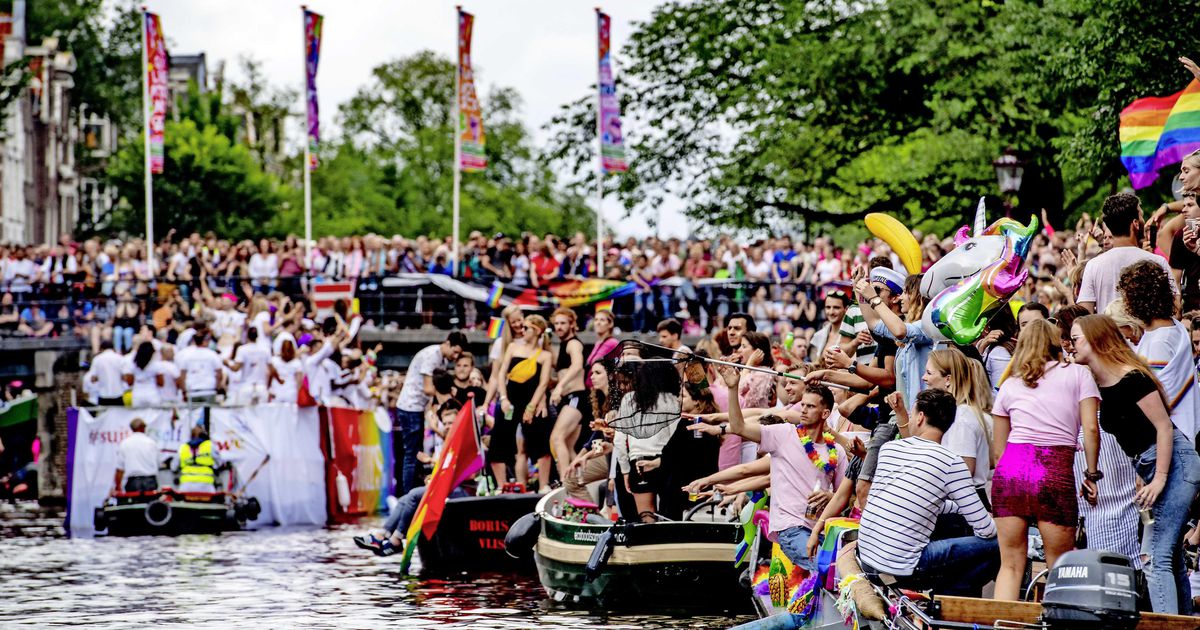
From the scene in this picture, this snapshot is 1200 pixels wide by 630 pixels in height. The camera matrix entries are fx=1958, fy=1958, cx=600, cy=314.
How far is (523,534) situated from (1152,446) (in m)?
9.21

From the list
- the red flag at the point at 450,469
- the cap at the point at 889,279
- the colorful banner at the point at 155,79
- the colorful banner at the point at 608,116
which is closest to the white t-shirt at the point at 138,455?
the red flag at the point at 450,469

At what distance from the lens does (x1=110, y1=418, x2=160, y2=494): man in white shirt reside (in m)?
25.8

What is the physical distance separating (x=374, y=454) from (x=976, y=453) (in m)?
18.6

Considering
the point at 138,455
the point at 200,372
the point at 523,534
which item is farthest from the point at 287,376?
the point at 523,534

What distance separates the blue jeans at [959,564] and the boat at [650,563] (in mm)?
4770

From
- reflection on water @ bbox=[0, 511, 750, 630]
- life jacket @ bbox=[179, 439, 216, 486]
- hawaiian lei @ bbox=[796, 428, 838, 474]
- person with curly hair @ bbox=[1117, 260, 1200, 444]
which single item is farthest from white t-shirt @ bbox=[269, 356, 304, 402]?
person with curly hair @ bbox=[1117, 260, 1200, 444]

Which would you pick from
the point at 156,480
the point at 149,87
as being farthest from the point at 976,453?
the point at 149,87

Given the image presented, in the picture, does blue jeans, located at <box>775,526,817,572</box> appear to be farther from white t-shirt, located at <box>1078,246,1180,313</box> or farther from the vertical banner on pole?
the vertical banner on pole

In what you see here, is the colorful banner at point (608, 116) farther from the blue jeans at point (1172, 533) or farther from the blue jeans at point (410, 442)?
the blue jeans at point (1172, 533)

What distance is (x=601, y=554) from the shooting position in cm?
1608

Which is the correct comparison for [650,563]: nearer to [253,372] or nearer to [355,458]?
[355,458]

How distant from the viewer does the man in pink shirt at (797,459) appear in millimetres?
13023

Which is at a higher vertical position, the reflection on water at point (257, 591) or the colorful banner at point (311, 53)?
the colorful banner at point (311, 53)

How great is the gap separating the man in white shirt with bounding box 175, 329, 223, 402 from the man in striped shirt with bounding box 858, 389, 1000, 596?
19.6 meters
